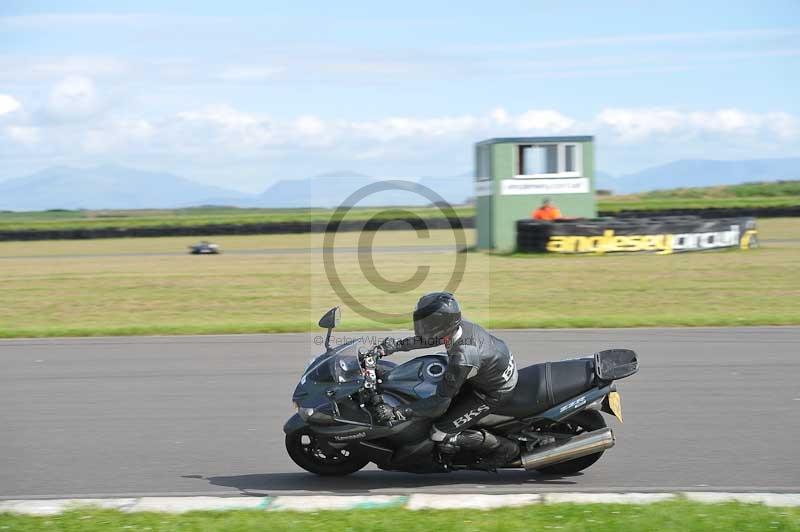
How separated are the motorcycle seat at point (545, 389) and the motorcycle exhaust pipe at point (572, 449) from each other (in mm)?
289

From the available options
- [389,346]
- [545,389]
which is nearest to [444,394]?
[389,346]

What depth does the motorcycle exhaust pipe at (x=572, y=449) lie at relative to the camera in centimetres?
644

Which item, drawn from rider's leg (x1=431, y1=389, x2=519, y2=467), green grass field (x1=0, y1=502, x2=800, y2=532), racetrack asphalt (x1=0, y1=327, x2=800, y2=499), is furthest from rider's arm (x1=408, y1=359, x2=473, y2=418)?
green grass field (x1=0, y1=502, x2=800, y2=532)

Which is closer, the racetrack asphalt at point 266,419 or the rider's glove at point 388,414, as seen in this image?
the rider's glove at point 388,414

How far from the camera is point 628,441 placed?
7.58m

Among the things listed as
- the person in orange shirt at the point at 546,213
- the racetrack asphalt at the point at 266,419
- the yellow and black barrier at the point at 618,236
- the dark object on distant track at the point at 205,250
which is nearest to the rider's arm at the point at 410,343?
the racetrack asphalt at the point at 266,419

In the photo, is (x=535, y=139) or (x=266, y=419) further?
(x=535, y=139)

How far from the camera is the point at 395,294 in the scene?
68.8 ft

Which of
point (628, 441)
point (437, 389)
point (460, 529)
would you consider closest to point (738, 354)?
point (628, 441)

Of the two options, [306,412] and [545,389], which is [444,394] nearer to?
[545,389]

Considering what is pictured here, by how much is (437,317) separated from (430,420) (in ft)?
2.69

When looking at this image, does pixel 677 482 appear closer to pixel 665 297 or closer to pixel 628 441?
pixel 628 441

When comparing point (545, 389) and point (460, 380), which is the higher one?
point (460, 380)

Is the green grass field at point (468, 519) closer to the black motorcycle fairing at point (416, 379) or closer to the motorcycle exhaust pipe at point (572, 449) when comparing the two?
the motorcycle exhaust pipe at point (572, 449)
